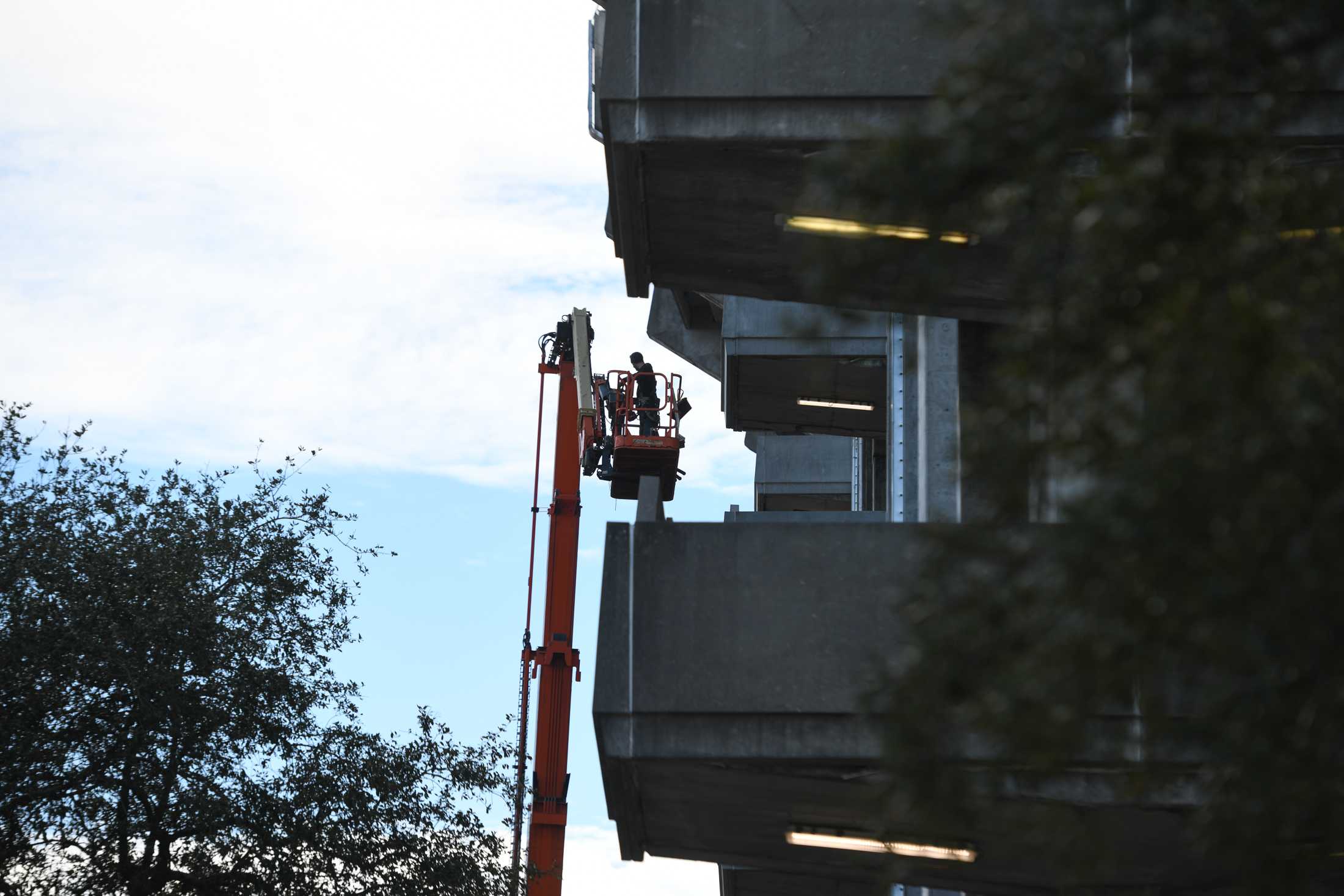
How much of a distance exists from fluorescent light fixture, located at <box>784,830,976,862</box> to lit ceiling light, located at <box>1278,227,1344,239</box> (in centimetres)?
903

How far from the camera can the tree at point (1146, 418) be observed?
5242 mm

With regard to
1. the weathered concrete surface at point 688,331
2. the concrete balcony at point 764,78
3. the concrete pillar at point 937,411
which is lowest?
the concrete pillar at point 937,411

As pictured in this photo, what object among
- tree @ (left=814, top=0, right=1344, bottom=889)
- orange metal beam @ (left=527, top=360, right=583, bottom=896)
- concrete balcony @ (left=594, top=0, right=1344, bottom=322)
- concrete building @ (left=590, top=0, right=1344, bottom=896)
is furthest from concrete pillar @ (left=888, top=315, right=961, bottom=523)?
orange metal beam @ (left=527, top=360, right=583, bottom=896)

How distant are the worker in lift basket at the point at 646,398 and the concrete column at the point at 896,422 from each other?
5.46m

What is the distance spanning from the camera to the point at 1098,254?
5.84 metres

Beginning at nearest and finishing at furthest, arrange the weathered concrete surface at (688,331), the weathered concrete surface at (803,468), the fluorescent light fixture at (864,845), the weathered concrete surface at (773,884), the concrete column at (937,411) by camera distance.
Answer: the fluorescent light fixture at (864,845)
the concrete column at (937,411)
the weathered concrete surface at (773,884)
the weathered concrete surface at (688,331)
the weathered concrete surface at (803,468)

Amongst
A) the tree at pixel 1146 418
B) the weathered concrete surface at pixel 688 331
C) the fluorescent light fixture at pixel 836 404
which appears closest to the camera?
the tree at pixel 1146 418

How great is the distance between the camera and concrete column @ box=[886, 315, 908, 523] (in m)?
19.4

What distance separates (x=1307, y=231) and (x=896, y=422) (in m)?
14.1

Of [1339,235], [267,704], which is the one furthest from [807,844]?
[1339,235]

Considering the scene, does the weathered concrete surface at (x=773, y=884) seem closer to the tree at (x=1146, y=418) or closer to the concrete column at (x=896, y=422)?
the concrete column at (x=896, y=422)

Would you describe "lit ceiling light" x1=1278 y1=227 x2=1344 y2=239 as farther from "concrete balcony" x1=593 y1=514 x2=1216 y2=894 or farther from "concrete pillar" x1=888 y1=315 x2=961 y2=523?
"concrete pillar" x1=888 y1=315 x2=961 y2=523

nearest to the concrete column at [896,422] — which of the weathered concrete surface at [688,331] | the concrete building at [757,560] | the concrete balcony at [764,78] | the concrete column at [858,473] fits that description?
the concrete building at [757,560]

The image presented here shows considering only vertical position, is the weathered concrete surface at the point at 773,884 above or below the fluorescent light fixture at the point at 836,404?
→ below
